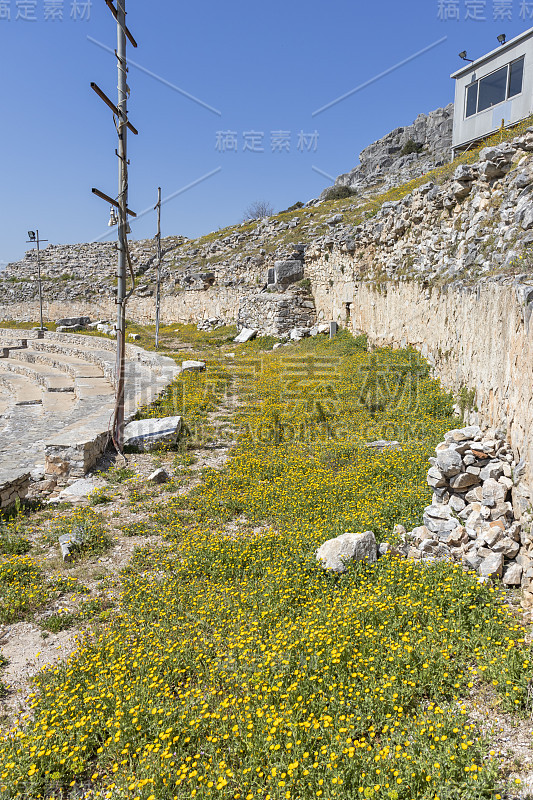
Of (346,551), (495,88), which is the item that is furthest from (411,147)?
(346,551)

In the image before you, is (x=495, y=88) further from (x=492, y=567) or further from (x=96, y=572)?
(x=96, y=572)

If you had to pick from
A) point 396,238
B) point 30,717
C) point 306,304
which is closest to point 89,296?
point 306,304

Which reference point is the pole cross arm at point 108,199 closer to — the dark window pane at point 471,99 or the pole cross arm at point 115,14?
the pole cross arm at point 115,14

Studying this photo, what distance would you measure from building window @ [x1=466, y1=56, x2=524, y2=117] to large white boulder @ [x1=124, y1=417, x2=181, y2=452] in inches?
657

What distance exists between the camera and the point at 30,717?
3.35m

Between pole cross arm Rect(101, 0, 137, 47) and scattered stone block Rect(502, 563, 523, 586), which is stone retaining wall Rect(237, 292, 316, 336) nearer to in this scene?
pole cross arm Rect(101, 0, 137, 47)

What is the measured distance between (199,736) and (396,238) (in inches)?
633

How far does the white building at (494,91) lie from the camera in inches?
623

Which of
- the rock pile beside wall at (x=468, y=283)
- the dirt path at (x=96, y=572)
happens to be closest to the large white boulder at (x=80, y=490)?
the dirt path at (x=96, y=572)

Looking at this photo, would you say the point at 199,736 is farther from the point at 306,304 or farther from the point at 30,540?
the point at 306,304

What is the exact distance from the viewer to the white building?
15836 mm

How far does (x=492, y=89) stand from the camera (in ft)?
56.7

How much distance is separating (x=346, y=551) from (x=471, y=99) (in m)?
20.3

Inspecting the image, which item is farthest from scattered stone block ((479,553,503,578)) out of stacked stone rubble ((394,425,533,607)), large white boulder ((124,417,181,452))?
large white boulder ((124,417,181,452))
